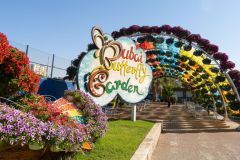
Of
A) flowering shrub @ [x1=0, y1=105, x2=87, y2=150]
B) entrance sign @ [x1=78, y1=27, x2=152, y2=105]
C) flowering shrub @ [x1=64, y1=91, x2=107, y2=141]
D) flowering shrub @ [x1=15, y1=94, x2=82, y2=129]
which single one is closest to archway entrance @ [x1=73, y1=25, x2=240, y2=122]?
entrance sign @ [x1=78, y1=27, x2=152, y2=105]

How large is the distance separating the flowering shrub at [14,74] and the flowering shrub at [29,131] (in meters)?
2.76

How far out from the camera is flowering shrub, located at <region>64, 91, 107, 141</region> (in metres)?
6.19

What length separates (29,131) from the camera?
3795 mm

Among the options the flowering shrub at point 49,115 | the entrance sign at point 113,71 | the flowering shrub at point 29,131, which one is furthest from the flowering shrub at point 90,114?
the entrance sign at point 113,71

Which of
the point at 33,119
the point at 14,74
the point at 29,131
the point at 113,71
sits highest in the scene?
the point at 113,71

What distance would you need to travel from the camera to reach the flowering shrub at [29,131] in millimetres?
3642

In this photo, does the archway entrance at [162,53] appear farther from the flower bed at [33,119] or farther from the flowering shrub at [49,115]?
the flowering shrub at [49,115]

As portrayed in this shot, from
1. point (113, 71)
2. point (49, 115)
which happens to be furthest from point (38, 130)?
point (113, 71)

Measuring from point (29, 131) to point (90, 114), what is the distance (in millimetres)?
2950

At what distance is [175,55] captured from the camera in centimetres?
1858

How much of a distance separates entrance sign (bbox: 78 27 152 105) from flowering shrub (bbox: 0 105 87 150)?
621 centimetres

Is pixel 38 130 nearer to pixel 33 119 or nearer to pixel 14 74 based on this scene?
pixel 33 119

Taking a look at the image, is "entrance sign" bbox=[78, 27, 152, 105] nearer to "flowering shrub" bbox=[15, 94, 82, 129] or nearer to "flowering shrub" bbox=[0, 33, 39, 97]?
"flowering shrub" bbox=[0, 33, 39, 97]

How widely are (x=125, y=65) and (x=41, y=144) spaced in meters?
9.19
